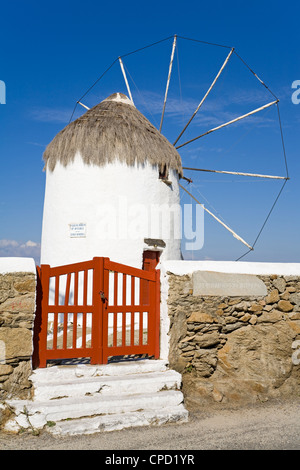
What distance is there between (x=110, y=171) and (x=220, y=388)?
599 cm

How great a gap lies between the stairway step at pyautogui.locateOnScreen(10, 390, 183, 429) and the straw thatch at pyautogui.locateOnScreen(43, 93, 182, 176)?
6.28m

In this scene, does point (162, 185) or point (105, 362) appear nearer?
point (105, 362)

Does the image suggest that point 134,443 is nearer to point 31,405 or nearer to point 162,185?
point 31,405

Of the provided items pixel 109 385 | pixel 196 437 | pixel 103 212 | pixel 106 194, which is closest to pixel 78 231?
pixel 103 212

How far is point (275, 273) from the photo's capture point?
6.02 meters

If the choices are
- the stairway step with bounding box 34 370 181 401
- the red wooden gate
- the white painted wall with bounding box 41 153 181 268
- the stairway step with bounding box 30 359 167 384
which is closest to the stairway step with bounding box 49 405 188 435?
the stairway step with bounding box 34 370 181 401

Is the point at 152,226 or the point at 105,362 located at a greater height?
the point at 152,226

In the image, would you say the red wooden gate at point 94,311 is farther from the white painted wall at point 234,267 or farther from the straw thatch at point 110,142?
the straw thatch at point 110,142

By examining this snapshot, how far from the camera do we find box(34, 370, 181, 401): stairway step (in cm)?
468

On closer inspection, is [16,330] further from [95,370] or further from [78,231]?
[78,231]

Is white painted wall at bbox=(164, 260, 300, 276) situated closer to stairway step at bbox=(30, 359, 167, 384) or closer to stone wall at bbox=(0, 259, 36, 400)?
stairway step at bbox=(30, 359, 167, 384)

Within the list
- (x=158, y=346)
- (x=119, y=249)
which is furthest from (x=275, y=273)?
(x=119, y=249)
